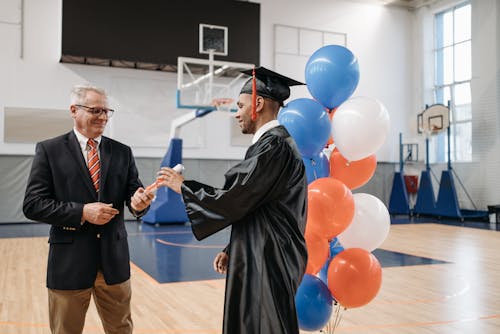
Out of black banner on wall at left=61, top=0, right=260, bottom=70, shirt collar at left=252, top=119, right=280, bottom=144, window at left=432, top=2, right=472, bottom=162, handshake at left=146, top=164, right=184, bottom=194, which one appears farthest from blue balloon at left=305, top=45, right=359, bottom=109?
window at left=432, top=2, right=472, bottom=162

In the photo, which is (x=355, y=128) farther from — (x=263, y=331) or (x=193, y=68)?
(x=193, y=68)

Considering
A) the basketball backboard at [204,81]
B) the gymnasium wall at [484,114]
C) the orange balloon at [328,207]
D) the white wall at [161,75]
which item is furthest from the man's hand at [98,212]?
the gymnasium wall at [484,114]

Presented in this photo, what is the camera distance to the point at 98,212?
8.11ft

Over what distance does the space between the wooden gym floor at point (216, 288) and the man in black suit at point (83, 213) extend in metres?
1.67

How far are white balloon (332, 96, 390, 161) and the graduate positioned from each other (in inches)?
46.8

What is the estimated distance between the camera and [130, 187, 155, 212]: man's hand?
2.57m

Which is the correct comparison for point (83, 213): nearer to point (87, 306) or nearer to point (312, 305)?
point (87, 306)

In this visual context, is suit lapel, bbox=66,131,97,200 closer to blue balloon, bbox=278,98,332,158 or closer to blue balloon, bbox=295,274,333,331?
blue balloon, bbox=278,98,332,158

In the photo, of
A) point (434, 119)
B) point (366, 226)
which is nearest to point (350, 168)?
point (366, 226)

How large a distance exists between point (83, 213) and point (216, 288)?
354cm

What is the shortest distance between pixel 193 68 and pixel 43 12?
168 inches

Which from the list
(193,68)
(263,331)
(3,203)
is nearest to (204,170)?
(193,68)

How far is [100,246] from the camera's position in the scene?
8.66 ft

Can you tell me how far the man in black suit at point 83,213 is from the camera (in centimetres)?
253
